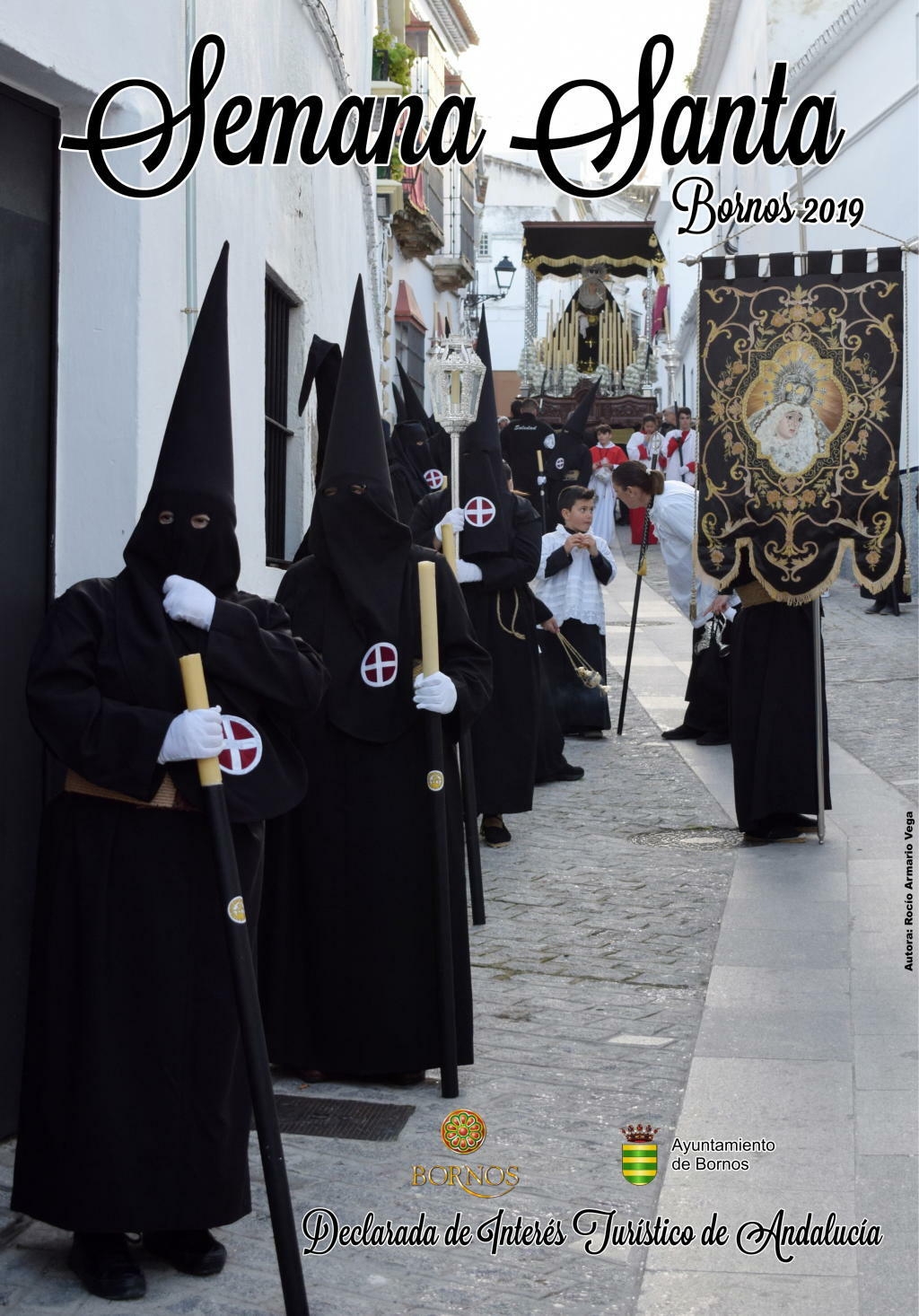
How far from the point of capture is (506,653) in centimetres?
933

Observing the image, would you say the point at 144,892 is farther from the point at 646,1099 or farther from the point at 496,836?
the point at 496,836

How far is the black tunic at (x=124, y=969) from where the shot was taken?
386 cm

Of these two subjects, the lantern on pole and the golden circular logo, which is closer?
the golden circular logo

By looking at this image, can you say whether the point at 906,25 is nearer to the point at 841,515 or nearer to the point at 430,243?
the point at 430,243

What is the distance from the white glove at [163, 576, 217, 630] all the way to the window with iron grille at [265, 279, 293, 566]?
4441mm

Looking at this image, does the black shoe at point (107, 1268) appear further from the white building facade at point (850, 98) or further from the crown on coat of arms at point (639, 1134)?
the white building facade at point (850, 98)

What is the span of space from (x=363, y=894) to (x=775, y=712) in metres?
3.99

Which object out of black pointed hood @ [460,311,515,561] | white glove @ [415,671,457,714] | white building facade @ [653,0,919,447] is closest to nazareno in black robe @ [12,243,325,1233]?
white glove @ [415,671,457,714]

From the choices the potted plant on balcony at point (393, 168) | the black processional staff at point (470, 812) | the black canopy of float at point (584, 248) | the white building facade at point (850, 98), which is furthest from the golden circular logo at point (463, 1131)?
the black canopy of float at point (584, 248)

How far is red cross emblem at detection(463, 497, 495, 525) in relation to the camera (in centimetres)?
888

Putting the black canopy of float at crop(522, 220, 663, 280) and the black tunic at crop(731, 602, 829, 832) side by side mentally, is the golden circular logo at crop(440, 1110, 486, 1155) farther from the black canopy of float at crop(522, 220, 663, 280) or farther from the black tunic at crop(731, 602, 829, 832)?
the black canopy of float at crop(522, 220, 663, 280)

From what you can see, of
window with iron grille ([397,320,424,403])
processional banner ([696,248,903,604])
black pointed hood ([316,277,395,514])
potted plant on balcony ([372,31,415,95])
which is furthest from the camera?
window with iron grille ([397,320,424,403])

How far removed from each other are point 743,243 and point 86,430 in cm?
2922

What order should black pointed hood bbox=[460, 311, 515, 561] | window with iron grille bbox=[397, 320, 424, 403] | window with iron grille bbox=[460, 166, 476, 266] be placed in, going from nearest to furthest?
black pointed hood bbox=[460, 311, 515, 561], window with iron grille bbox=[397, 320, 424, 403], window with iron grille bbox=[460, 166, 476, 266]
